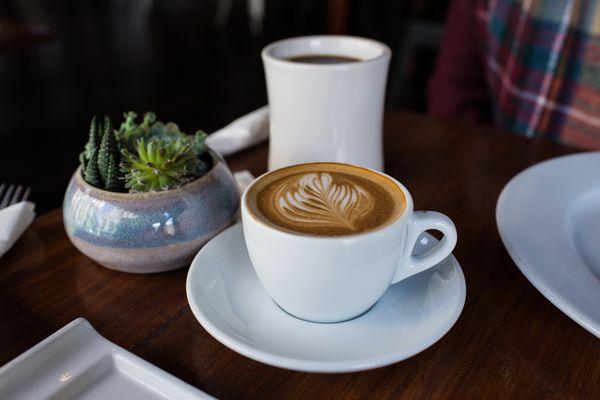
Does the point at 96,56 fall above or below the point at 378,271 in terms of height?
below

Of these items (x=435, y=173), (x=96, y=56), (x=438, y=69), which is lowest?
(x=96, y=56)

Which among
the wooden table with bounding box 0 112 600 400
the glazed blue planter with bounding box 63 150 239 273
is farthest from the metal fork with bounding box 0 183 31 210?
the glazed blue planter with bounding box 63 150 239 273

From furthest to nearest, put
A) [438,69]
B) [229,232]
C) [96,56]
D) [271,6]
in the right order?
1. [271,6]
2. [96,56]
3. [438,69]
4. [229,232]

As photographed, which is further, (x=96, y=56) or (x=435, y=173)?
(x=96, y=56)

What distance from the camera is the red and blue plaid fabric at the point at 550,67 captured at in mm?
1027

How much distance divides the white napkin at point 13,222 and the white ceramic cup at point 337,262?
244mm

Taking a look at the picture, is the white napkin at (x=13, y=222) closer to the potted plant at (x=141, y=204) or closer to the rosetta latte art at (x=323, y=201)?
the potted plant at (x=141, y=204)

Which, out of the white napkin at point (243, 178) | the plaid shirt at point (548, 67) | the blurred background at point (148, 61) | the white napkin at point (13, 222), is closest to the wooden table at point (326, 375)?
the white napkin at point (13, 222)

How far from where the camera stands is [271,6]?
11.5 feet

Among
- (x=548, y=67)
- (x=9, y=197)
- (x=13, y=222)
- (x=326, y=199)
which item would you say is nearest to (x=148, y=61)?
(x=548, y=67)

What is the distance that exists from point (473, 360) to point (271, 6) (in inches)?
133

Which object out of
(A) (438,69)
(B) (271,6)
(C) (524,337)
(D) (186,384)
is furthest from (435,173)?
(B) (271,6)

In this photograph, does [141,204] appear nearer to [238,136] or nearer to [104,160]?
[104,160]

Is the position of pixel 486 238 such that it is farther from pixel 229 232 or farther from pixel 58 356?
pixel 58 356
